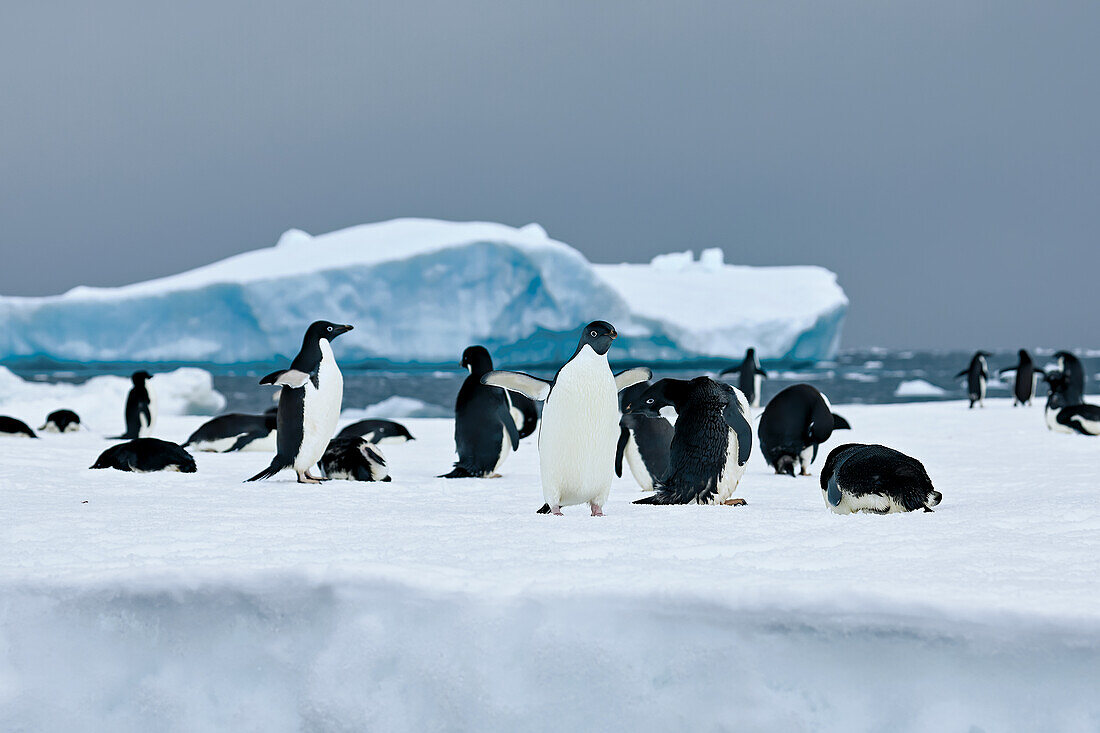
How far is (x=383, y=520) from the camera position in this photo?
2656mm

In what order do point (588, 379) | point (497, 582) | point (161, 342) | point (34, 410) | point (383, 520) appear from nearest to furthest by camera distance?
point (497, 582), point (383, 520), point (588, 379), point (34, 410), point (161, 342)

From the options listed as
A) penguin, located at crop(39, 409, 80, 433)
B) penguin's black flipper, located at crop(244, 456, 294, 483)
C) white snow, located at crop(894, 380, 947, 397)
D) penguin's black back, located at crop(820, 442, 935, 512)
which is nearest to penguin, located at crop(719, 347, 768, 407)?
penguin, located at crop(39, 409, 80, 433)

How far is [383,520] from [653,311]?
24875mm

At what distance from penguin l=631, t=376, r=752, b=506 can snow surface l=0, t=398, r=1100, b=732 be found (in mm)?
991

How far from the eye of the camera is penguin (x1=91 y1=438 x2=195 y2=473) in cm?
429

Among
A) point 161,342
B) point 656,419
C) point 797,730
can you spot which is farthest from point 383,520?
point 161,342

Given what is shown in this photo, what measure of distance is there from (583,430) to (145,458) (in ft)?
7.50

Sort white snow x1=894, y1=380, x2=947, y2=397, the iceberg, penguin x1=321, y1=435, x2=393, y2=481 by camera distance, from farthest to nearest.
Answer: the iceberg → white snow x1=894, y1=380, x2=947, y2=397 → penguin x1=321, y1=435, x2=393, y2=481

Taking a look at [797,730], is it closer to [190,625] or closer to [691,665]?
[691,665]

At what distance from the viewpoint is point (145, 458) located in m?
4.29

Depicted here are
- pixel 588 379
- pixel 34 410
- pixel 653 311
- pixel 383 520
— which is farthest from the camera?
pixel 653 311

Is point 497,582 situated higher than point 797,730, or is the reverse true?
point 497,582

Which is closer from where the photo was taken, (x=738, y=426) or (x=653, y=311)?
(x=738, y=426)

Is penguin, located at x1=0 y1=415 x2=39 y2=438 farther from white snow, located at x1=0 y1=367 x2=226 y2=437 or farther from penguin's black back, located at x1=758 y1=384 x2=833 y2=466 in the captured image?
penguin's black back, located at x1=758 y1=384 x2=833 y2=466
